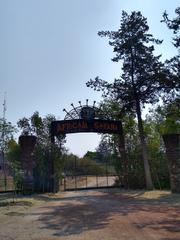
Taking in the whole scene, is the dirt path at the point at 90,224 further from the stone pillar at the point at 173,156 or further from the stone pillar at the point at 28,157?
the stone pillar at the point at 28,157

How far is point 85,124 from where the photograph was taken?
96.8 ft

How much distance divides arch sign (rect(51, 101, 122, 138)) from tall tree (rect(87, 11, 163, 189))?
67.9 inches

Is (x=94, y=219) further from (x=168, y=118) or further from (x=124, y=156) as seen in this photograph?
(x=168, y=118)

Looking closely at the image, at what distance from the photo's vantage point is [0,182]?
36.1 metres

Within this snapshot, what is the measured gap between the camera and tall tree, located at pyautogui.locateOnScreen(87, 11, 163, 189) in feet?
95.1

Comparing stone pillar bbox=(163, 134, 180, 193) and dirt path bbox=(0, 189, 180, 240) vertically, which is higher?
stone pillar bbox=(163, 134, 180, 193)

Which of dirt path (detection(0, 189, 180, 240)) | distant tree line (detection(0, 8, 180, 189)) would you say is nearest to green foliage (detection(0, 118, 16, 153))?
distant tree line (detection(0, 8, 180, 189))

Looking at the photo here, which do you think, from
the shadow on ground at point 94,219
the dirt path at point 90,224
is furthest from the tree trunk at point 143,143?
the dirt path at point 90,224

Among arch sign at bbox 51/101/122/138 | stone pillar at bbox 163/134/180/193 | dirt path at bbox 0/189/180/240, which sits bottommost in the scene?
dirt path at bbox 0/189/180/240

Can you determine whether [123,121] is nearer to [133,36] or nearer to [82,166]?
[133,36]

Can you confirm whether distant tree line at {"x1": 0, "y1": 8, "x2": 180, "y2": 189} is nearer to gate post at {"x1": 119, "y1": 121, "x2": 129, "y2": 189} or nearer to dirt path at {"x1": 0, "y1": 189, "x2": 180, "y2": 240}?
gate post at {"x1": 119, "y1": 121, "x2": 129, "y2": 189}

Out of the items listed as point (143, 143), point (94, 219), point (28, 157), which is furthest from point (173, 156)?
point (94, 219)

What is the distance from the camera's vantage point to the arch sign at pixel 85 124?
29.2m

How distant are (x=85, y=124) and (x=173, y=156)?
25.7 feet
